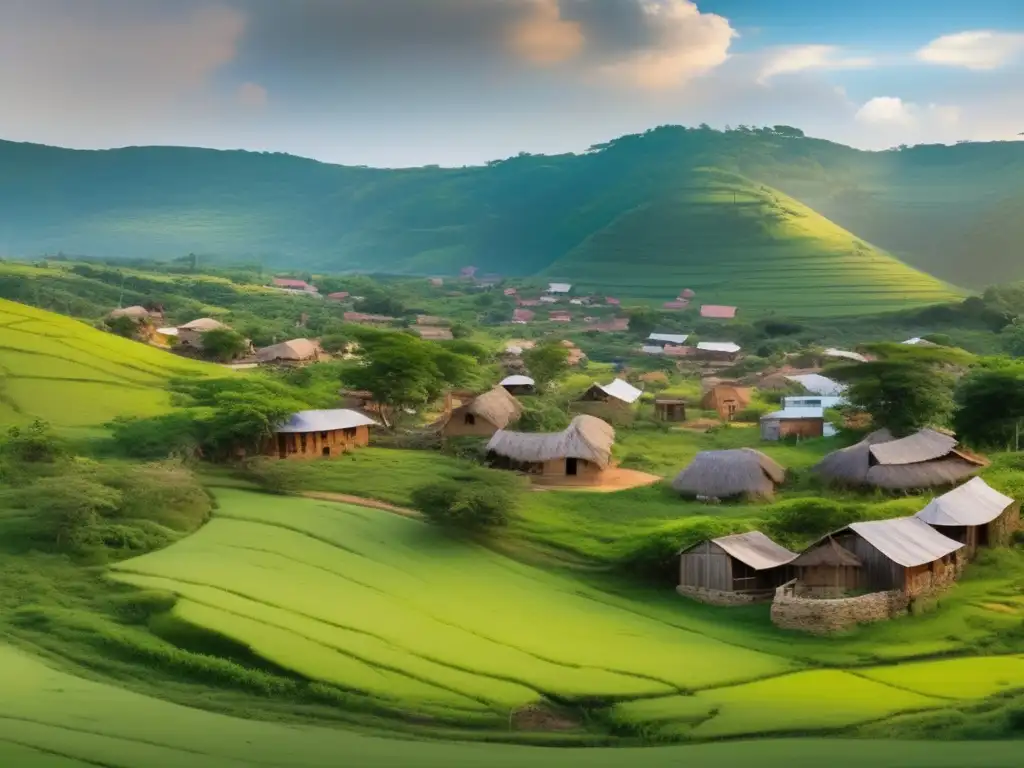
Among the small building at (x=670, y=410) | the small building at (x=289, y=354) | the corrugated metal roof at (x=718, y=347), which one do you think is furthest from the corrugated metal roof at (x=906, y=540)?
the corrugated metal roof at (x=718, y=347)

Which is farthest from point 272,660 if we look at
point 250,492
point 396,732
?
point 250,492

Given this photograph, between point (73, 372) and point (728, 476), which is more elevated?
point (73, 372)

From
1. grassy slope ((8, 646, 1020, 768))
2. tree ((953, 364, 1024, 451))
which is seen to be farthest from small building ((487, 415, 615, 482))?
grassy slope ((8, 646, 1020, 768))

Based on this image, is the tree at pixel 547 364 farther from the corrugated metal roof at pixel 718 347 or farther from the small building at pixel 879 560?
the small building at pixel 879 560

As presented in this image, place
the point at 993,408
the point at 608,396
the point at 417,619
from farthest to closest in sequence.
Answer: the point at 608,396
the point at 993,408
the point at 417,619

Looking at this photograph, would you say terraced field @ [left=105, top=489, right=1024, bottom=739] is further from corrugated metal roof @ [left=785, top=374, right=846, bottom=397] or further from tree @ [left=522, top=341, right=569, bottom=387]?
corrugated metal roof @ [left=785, top=374, right=846, bottom=397]

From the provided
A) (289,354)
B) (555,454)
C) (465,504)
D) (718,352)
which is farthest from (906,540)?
(718,352)

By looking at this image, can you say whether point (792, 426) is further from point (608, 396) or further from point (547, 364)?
point (547, 364)
